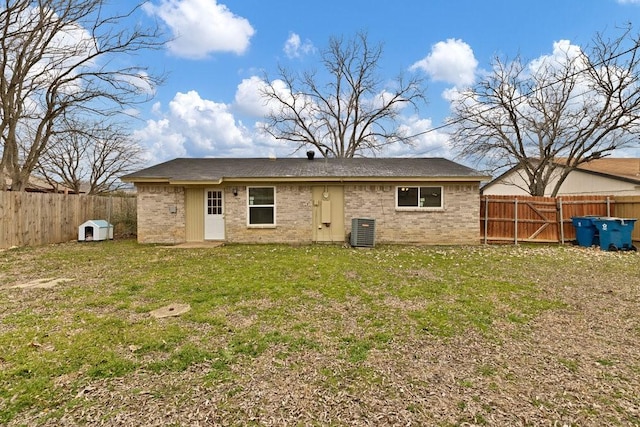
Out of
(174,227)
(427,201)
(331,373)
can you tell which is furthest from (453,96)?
(331,373)

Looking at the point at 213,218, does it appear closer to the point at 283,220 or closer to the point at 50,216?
the point at 283,220

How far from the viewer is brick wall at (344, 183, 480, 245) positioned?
10898 millimetres

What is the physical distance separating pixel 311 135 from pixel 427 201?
56.5 feet

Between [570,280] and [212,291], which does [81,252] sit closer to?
[212,291]

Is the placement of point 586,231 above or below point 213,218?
below

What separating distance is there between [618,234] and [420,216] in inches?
225

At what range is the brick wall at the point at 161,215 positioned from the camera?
10875 millimetres

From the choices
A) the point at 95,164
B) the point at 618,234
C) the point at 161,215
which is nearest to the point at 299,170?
the point at 161,215

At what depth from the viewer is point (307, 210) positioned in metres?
11.0

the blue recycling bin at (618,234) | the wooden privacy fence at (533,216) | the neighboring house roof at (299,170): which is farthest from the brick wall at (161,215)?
the blue recycling bin at (618,234)

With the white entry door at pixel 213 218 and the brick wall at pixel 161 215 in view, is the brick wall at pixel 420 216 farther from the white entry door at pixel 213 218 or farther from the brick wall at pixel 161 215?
the brick wall at pixel 161 215

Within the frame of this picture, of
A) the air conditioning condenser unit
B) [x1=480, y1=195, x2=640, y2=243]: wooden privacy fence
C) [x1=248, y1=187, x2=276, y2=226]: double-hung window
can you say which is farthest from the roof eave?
→ [x1=480, y1=195, x2=640, y2=243]: wooden privacy fence

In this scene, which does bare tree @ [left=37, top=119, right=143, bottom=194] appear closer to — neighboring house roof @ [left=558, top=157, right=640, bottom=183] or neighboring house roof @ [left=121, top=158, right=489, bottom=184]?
neighboring house roof @ [left=121, top=158, right=489, bottom=184]

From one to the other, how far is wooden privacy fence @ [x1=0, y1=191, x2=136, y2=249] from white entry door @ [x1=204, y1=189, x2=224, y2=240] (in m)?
4.70
